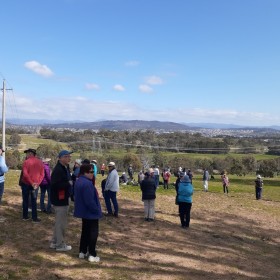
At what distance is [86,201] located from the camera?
6449 mm

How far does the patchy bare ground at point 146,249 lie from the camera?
6527 millimetres

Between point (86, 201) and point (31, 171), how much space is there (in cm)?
302

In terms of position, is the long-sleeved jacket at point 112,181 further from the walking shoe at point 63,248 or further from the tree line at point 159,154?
the tree line at point 159,154

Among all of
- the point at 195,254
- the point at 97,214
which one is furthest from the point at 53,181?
the point at 195,254

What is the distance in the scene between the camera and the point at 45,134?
345 ft

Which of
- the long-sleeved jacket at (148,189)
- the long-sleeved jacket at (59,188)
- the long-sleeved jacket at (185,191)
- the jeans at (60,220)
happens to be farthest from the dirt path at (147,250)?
the long-sleeved jacket at (59,188)

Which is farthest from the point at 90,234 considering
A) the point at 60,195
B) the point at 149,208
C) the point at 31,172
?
the point at 149,208

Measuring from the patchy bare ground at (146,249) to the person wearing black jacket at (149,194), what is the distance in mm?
350

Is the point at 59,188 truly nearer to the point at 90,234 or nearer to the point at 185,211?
the point at 90,234

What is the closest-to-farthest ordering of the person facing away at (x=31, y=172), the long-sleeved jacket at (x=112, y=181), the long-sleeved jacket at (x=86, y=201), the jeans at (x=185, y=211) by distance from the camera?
1. the long-sleeved jacket at (x=86, y=201)
2. the person facing away at (x=31, y=172)
3. the long-sleeved jacket at (x=112, y=181)
4. the jeans at (x=185, y=211)

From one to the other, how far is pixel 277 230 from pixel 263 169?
64.8 metres

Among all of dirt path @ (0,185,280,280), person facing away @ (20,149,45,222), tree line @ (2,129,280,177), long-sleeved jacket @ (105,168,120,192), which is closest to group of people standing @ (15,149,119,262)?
dirt path @ (0,185,280,280)

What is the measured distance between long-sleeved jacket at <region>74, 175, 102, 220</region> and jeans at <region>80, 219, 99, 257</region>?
157mm

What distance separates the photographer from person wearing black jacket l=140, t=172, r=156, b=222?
461 inches
